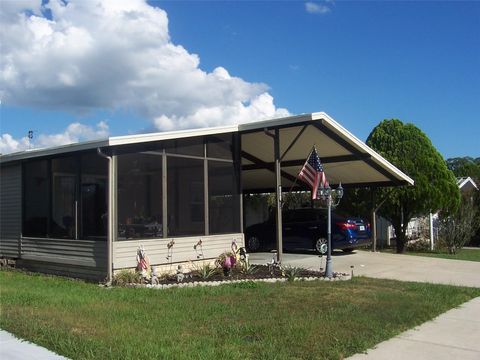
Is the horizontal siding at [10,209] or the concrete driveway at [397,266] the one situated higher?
the horizontal siding at [10,209]

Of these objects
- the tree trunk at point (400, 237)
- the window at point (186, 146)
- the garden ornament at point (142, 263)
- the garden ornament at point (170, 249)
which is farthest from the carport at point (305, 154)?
the garden ornament at point (142, 263)

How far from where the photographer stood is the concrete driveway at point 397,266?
1240 cm

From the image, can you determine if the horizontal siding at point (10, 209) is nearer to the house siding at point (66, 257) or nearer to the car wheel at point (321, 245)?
the house siding at point (66, 257)

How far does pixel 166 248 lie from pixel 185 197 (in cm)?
135

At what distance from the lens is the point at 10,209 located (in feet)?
47.0

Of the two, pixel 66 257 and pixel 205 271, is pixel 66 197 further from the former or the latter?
pixel 205 271

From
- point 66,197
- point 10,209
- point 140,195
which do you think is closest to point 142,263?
point 140,195

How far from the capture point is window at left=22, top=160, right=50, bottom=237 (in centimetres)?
1290

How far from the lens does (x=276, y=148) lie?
43.0 ft

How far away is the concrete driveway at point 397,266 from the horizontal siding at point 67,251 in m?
4.86

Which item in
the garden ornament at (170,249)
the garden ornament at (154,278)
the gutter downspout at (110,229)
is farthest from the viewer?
the garden ornament at (170,249)

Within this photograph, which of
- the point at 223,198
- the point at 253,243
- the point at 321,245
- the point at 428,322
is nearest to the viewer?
the point at 428,322

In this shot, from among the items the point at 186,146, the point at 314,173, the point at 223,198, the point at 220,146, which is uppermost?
the point at 220,146

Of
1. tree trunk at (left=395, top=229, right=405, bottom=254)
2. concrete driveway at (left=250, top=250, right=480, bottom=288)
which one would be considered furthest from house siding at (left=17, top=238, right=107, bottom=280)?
tree trunk at (left=395, top=229, right=405, bottom=254)
